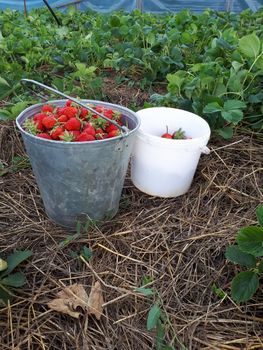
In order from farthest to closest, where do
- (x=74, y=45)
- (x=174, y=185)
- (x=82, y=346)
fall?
(x=74, y=45)
(x=174, y=185)
(x=82, y=346)

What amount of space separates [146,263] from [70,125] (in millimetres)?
529

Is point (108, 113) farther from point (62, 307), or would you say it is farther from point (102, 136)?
point (62, 307)

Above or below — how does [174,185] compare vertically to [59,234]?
above

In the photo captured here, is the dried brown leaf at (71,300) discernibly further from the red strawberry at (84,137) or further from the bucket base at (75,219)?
the red strawberry at (84,137)

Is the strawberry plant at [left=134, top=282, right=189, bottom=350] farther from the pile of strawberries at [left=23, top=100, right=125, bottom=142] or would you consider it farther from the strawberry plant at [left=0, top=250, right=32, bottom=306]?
the pile of strawberries at [left=23, top=100, right=125, bottom=142]

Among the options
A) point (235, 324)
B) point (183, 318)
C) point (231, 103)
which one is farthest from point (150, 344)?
point (231, 103)

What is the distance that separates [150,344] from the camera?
1.06 meters

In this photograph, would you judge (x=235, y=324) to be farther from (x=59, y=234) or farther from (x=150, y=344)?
(x=59, y=234)

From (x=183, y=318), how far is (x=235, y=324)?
149 millimetres

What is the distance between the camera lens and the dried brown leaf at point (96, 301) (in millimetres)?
1123

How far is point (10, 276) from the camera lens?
3.87 ft

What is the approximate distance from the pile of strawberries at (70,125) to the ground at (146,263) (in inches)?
14.3

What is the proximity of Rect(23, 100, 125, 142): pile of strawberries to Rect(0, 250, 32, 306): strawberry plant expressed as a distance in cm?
39

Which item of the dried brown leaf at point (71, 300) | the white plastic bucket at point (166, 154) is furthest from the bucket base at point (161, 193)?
the dried brown leaf at point (71, 300)
